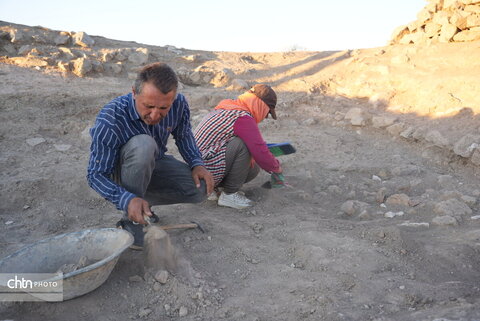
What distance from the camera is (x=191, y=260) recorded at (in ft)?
8.18

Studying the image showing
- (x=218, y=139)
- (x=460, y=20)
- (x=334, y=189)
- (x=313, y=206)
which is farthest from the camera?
(x=460, y=20)

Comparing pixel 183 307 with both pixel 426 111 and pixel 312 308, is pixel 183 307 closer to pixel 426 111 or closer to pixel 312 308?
pixel 312 308

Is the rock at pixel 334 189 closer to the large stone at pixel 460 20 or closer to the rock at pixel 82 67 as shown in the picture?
the large stone at pixel 460 20

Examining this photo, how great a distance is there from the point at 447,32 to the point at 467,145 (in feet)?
9.57

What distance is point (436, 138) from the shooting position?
465cm

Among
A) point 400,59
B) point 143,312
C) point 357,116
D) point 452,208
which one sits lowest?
point 143,312

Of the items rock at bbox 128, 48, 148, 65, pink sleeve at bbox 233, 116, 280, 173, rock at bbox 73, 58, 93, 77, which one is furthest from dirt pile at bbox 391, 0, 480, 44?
rock at bbox 73, 58, 93, 77

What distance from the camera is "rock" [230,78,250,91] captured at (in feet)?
22.2

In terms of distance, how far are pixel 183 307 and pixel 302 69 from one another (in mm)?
6167

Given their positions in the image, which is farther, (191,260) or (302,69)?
(302,69)

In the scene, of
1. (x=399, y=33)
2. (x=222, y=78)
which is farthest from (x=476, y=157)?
(x=222, y=78)

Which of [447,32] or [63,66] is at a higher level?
[447,32]

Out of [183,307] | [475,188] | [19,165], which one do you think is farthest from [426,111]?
[19,165]

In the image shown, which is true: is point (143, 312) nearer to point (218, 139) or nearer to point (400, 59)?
point (218, 139)
